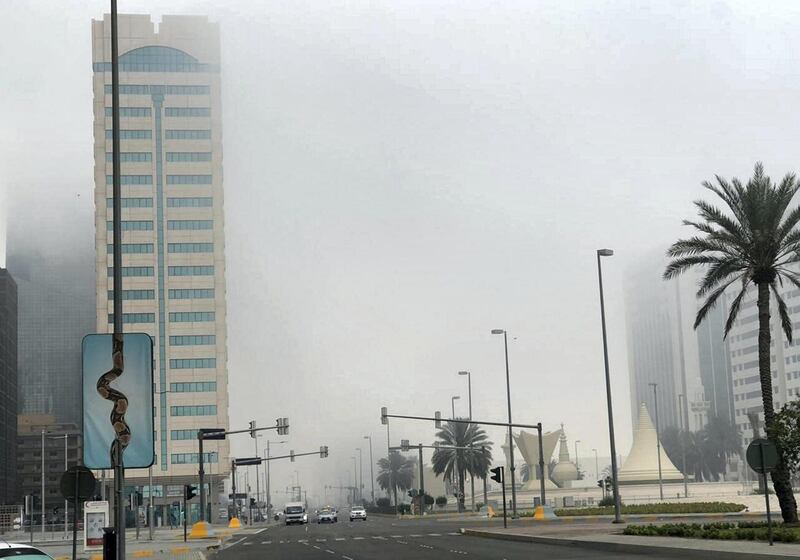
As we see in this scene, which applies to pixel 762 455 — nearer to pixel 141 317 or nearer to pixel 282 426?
pixel 282 426

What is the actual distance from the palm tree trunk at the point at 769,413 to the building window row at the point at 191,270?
372 feet

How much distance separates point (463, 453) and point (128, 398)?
106382 mm

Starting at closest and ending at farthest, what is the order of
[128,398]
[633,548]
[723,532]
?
[128,398], [633,548], [723,532]

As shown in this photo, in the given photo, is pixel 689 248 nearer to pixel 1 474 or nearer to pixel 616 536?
pixel 616 536

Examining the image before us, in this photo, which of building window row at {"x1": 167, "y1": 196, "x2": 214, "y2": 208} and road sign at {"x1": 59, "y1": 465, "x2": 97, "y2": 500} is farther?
building window row at {"x1": 167, "y1": 196, "x2": 214, "y2": 208}

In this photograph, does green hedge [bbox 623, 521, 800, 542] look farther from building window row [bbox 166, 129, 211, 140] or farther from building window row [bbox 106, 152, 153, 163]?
building window row [bbox 106, 152, 153, 163]

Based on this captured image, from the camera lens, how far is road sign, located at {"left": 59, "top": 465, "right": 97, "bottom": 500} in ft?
79.3

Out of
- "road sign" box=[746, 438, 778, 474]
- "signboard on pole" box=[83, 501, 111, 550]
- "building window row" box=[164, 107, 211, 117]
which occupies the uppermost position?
"building window row" box=[164, 107, 211, 117]

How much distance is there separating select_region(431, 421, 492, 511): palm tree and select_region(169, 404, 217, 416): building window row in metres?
33.9

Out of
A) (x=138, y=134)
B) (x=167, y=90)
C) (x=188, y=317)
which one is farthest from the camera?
(x=167, y=90)

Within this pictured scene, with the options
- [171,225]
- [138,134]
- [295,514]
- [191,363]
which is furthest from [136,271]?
[295,514]

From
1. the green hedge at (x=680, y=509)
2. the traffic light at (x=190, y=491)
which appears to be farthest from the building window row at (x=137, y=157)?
the traffic light at (x=190, y=491)

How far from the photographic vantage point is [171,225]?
15388 cm

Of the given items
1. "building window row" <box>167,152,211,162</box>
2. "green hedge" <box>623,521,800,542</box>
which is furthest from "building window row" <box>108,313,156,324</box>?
"green hedge" <box>623,521,800,542</box>
